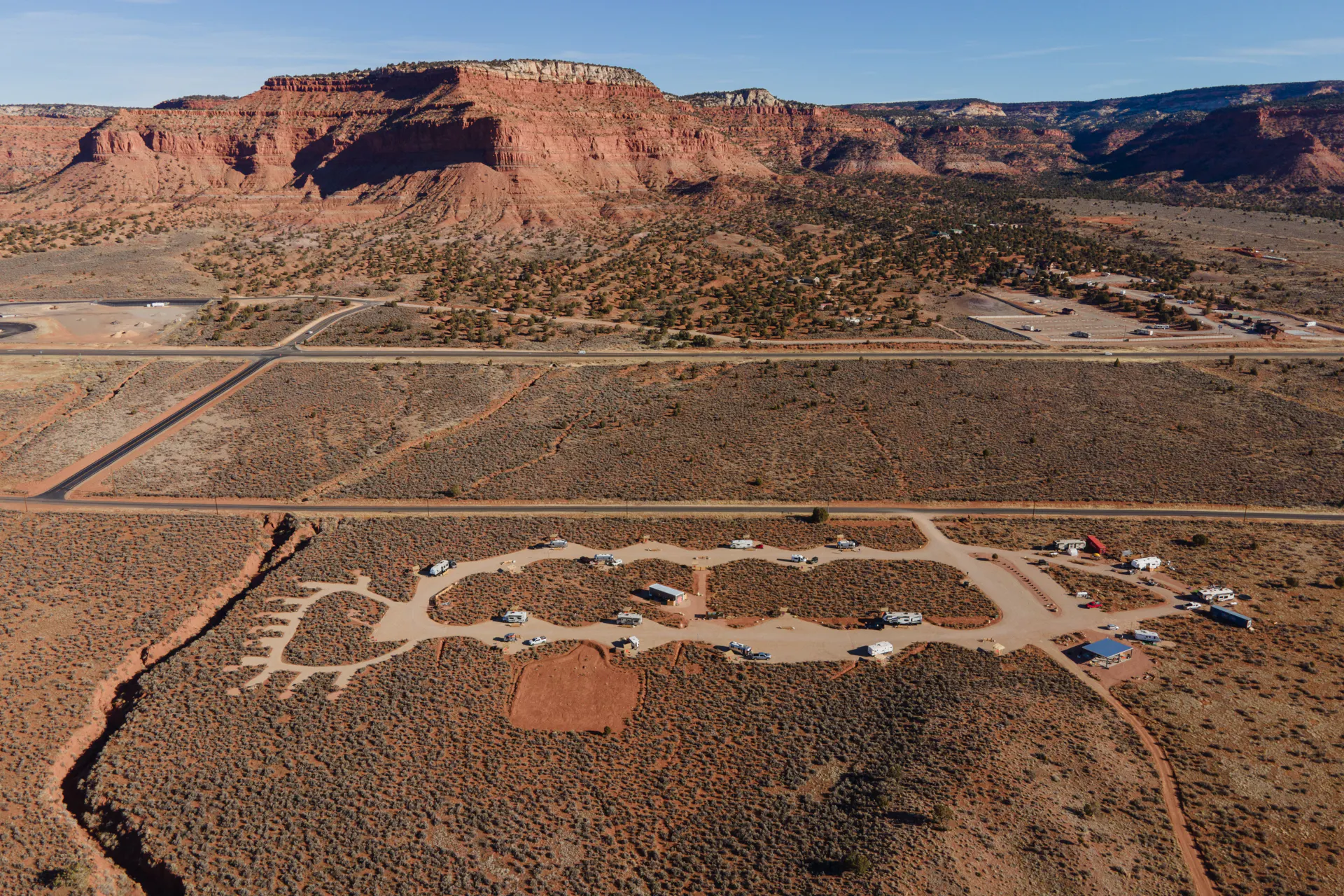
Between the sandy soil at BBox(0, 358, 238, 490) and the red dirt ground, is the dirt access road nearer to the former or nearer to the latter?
the red dirt ground

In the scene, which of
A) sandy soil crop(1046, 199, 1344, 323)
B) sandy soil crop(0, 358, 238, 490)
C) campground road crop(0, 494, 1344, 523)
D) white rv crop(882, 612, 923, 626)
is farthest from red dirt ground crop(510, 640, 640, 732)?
sandy soil crop(1046, 199, 1344, 323)

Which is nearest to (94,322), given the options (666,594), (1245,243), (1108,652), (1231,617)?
(666,594)

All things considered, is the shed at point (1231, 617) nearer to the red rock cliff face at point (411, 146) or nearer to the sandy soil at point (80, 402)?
the sandy soil at point (80, 402)

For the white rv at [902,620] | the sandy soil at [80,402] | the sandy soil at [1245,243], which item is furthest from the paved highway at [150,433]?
the sandy soil at [1245,243]

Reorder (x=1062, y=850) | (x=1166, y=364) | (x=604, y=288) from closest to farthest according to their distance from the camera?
(x=1062, y=850) < (x=1166, y=364) < (x=604, y=288)

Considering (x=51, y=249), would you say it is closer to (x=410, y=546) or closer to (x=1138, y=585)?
(x=410, y=546)

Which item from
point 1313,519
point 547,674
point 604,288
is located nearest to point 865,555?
point 547,674
